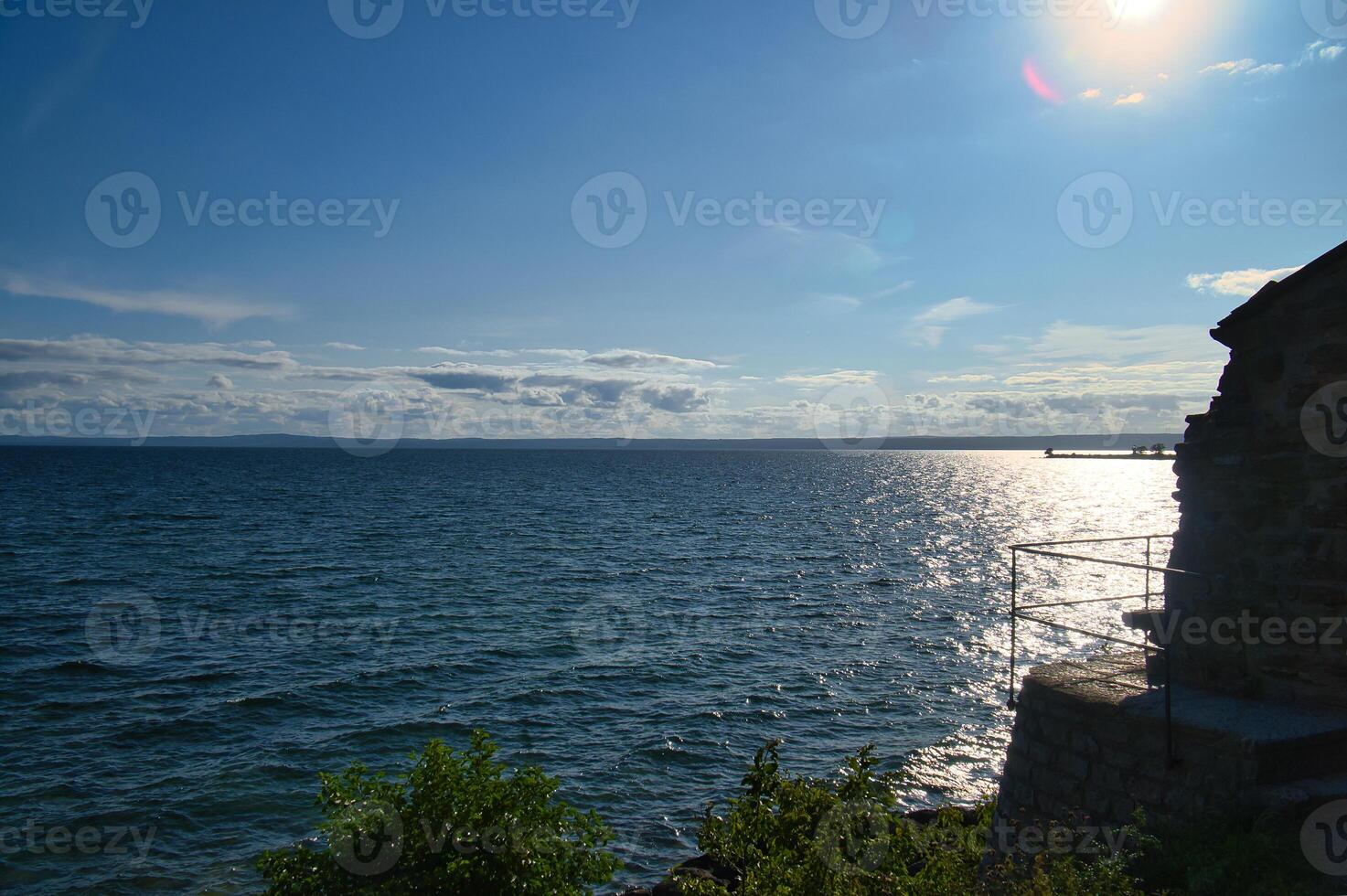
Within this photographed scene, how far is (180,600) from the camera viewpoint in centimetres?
3231

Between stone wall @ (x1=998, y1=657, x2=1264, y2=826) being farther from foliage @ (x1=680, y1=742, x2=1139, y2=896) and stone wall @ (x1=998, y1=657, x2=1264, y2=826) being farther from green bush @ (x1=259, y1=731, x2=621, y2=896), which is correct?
green bush @ (x1=259, y1=731, x2=621, y2=896)

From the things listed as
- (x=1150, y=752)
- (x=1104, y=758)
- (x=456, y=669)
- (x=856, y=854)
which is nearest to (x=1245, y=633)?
(x=1150, y=752)

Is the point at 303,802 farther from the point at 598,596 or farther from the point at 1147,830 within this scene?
the point at 598,596

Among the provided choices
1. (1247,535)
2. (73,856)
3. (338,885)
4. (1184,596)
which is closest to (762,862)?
(338,885)

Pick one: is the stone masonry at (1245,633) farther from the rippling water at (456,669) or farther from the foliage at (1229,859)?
the rippling water at (456,669)

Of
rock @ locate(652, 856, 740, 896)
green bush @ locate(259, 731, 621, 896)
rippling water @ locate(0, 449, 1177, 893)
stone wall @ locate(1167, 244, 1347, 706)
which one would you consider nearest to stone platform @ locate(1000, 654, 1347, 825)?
stone wall @ locate(1167, 244, 1347, 706)

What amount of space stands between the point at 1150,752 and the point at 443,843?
7.01 m

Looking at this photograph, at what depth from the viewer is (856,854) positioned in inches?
348

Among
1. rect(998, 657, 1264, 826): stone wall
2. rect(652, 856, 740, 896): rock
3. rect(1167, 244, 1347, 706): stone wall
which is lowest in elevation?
rect(652, 856, 740, 896): rock

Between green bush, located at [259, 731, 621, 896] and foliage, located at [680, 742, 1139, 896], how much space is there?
2.09 meters

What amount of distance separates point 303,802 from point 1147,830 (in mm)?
14209

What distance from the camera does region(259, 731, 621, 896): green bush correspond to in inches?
287

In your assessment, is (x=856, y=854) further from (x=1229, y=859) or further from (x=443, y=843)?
(x=443, y=843)

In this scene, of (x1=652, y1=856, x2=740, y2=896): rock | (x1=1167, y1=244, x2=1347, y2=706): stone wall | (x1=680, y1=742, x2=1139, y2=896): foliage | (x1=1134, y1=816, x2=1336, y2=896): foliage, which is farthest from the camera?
(x1=652, y1=856, x2=740, y2=896): rock
